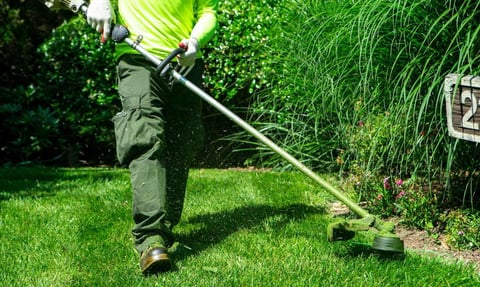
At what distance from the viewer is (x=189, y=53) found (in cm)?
322

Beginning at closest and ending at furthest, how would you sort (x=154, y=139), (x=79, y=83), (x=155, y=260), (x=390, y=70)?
(x=155, y=260) → (x=154, y=139) → (x=390, y=70) → (x=79, y=83)

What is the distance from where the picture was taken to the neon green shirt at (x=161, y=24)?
11.1ft

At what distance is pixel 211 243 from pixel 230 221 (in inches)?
18.1

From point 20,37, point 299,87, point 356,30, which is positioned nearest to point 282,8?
point 299,87

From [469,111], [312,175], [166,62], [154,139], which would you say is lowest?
[312,175]

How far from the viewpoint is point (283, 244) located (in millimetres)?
3404

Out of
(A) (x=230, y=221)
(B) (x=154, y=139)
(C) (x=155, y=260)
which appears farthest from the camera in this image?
(A) (x=230, y=221)

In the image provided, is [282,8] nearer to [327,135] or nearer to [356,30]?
[327,135]

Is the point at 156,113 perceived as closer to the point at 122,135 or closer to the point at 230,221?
the point at 122,135

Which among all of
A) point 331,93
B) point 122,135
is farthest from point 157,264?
point 331,93

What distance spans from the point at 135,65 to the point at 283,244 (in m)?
1.10

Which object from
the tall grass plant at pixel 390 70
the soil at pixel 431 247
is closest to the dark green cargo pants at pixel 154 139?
the tall grass plant at pixel 390 70

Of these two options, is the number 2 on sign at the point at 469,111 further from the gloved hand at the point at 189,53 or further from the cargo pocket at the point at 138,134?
the cargo pocket at the point at 138,134

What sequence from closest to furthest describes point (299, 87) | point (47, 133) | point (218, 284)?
point (218, 284)
point (299, 87)
point (47, 133)
